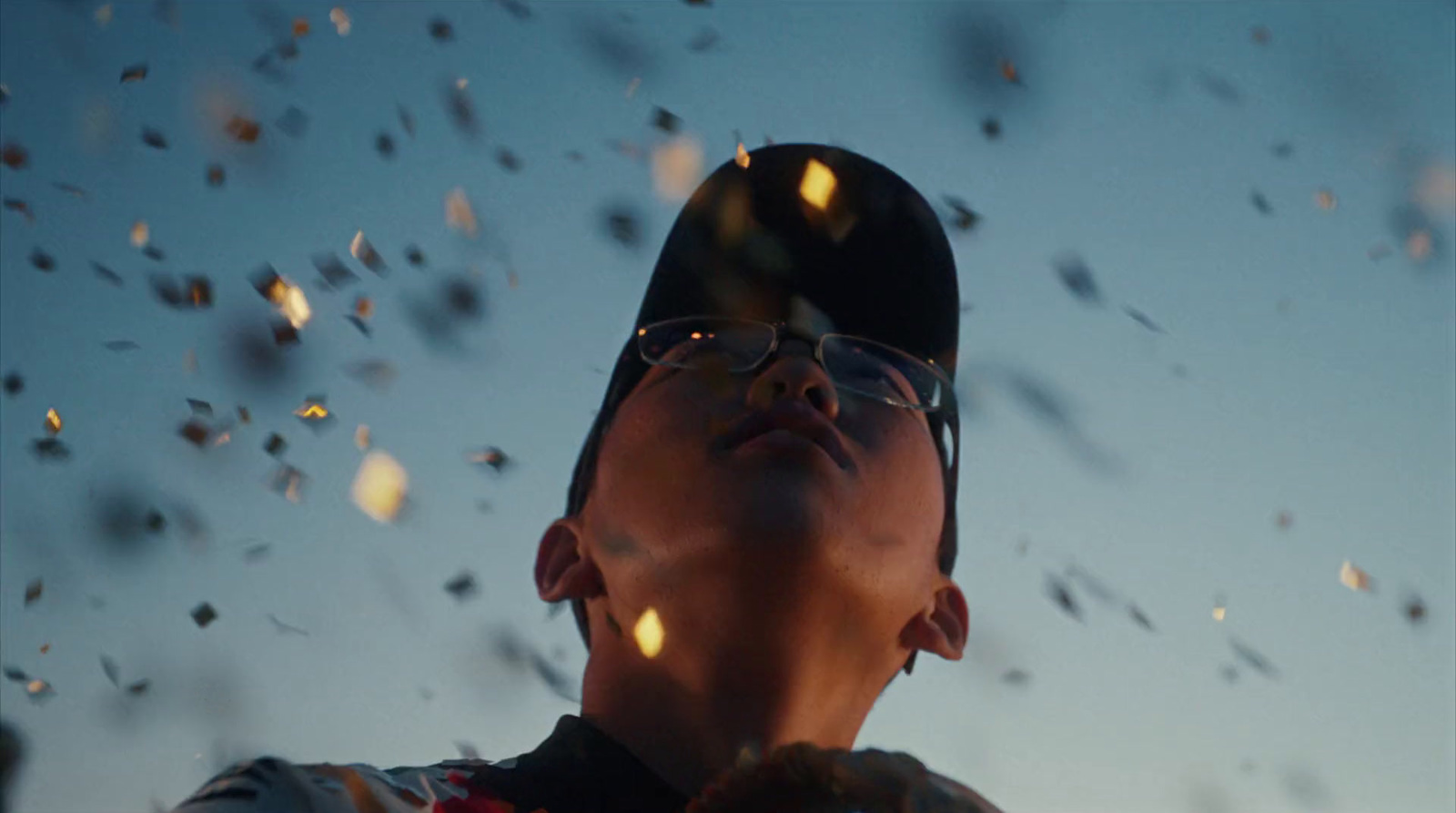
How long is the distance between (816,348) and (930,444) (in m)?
0.57

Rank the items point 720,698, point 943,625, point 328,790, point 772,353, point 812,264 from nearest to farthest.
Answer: point 328,790
point 720,698
point 772,353
point 943,625
point 812,264

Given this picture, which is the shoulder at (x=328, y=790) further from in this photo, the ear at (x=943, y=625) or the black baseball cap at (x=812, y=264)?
the ear at (x=943, y=625)

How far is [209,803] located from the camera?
288 cm

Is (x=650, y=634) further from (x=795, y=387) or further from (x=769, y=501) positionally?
(x=795, y=387)

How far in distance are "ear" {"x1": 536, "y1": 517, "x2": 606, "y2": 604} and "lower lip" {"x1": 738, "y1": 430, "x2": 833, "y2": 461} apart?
84cm

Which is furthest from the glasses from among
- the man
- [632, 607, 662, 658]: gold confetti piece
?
[632, 607, 662, 658]: gold confetti piece

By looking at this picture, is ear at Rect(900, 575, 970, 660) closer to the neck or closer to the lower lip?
the neck

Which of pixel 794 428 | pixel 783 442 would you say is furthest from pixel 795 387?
pixel 783 442

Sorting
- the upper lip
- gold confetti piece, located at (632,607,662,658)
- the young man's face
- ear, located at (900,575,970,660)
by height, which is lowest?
ear, located at (900,575,970,660)

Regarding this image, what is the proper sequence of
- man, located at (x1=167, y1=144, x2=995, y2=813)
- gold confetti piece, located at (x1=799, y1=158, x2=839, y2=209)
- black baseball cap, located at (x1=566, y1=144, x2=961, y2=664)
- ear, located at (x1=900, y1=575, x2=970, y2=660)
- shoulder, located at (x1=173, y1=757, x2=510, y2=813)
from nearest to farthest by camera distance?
shoulder, located at (x1=173, y1=757, x2=510, y2=813), man, located at (x1=167, y1=144, x2=995, y2=813), ear, located at (x1=900, y1=575, x2=970, y2=660), black baseball cap, located at (x1=566, y1=144, x2=961, y2=664), gold confetti piece, located at (x1=799, y1=158, x2=839, y2=209)

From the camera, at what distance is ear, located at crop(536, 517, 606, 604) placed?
15.6 feet

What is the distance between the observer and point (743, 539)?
13.5ft

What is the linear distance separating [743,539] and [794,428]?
484 millimetres

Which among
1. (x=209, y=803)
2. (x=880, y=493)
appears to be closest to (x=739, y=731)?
(x=880, y=493)
